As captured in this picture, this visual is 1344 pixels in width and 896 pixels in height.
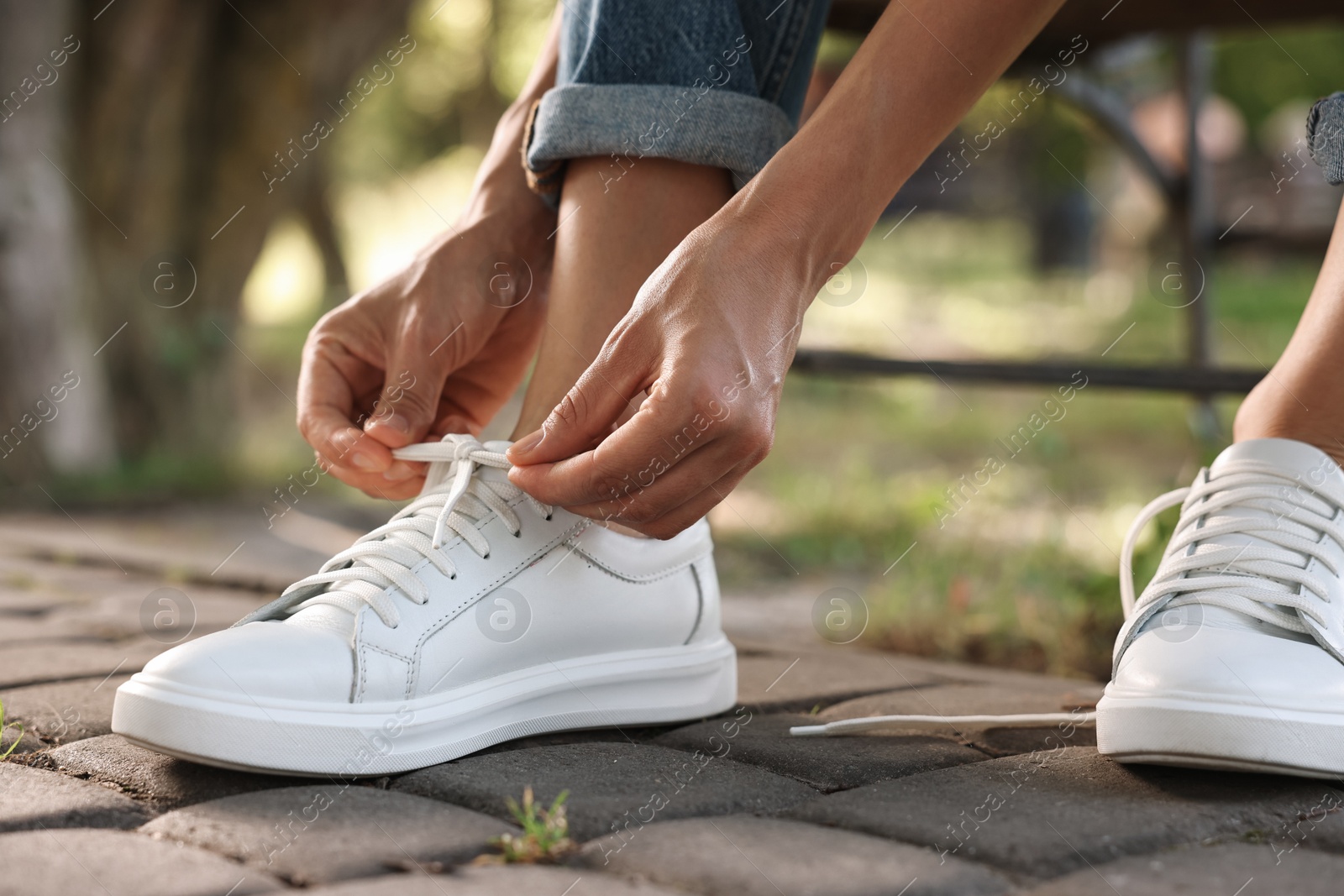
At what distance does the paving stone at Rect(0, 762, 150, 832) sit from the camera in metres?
0.99

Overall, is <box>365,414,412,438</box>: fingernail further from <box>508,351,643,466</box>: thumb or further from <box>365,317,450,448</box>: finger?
<box>508,351,643,466</box>: thumb

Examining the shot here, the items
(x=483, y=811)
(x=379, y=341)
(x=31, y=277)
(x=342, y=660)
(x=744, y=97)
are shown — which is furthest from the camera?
(x=31, y=277)

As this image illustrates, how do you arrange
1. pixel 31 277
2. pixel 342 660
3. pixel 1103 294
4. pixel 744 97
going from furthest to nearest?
pixel 1103 294, pixel 31 277, pixel 744 97, pixel 342 660

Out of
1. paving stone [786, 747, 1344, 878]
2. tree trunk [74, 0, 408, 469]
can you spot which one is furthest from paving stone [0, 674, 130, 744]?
tree trunk [74, 0, 408, 469]

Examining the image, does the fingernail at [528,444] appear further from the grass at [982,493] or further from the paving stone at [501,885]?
the grass at [982,493]

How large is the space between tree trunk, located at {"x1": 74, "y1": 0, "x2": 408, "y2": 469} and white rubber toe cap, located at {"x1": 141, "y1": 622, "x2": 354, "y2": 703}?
296 cm

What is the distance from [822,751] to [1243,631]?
41 centimetres

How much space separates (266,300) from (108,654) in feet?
44.0

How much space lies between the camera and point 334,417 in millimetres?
1433

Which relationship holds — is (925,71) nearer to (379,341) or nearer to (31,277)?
(379,341)

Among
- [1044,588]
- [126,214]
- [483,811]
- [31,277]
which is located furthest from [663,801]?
[126,214]

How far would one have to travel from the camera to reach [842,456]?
462 cm

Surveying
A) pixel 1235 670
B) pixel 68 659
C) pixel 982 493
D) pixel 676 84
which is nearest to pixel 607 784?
pixel 1235 670

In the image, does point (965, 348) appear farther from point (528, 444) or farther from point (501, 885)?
point (501, 885)
